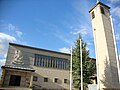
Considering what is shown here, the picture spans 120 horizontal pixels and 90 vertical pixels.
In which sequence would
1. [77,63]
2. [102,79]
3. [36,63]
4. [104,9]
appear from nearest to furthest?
[77,63] → [102,79] → [36,63] → [104,9]

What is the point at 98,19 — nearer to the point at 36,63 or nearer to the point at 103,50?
the point at 103,50

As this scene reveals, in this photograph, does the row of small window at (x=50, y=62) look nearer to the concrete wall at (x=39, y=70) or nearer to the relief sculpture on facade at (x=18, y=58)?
the concrete wall at (x=39, y=70)

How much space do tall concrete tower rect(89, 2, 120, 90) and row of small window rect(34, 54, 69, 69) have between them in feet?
24.4

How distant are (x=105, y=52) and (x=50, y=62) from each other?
1075cm

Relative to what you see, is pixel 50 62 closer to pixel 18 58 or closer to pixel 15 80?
pixel 18 58

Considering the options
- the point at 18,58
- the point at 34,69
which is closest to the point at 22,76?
the point at 34,69

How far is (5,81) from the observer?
20.1 m

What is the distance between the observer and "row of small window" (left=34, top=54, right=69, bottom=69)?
81.5ft

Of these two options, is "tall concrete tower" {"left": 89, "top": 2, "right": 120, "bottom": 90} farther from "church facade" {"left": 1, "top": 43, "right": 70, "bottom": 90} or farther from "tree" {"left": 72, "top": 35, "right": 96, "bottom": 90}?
"church facade" {"left": 1, "top": 43, "right": 70, "bottom": 90}

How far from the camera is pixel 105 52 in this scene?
891 inches

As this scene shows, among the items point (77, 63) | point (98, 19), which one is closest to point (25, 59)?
point (77, 63)

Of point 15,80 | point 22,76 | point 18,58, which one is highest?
point 18,58

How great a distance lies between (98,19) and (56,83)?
15009 mm

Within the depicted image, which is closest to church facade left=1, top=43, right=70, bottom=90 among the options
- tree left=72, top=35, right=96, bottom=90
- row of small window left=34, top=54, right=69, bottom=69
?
row of small window left=34, top=54, right=69, bottom=69
